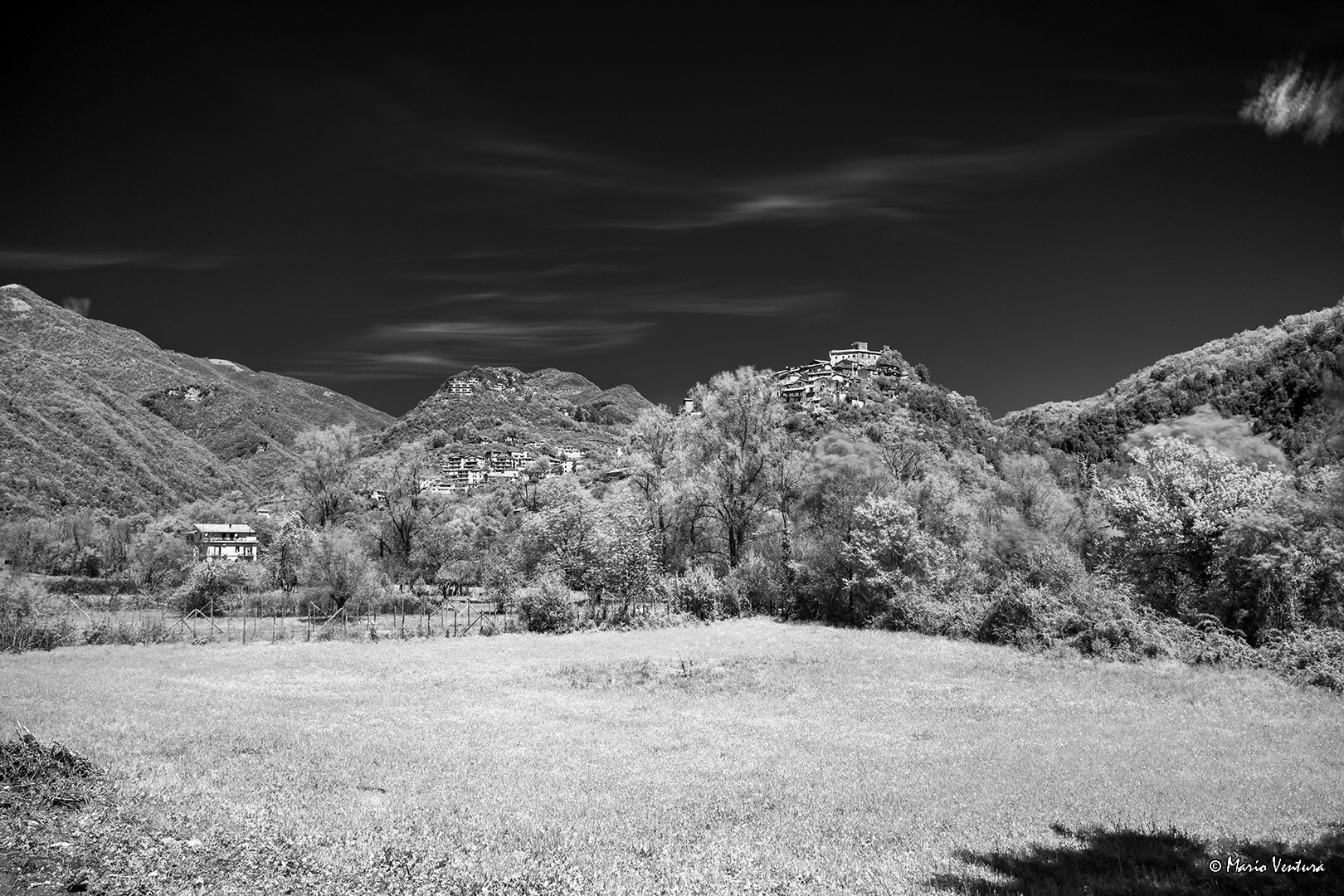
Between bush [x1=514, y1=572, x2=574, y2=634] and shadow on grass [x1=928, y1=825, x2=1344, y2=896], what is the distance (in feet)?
124

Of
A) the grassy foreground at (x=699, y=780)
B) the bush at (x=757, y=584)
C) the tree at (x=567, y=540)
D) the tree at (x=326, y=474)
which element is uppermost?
the tree at (x=326, y=474)

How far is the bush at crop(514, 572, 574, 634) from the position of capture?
45.4 meters

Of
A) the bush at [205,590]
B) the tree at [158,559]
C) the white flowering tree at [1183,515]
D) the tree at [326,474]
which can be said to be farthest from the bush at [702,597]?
the tree at [158,559]

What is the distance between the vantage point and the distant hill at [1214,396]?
6362 centimetres

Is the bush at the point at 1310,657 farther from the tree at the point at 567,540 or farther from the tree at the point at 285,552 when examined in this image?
the tree at the point at 285,552

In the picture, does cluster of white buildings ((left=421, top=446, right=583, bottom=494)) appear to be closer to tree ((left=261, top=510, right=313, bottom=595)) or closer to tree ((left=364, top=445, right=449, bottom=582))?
tree ((left=364, top=445, right=449, bottom=582))

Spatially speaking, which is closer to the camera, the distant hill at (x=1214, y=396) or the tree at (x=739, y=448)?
the tree at (x=739, y=448)

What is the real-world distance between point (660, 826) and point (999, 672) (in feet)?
66.0

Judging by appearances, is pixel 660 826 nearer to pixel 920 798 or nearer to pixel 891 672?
pixel 920 798

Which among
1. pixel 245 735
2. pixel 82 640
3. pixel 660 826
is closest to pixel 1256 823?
pixel 660 826

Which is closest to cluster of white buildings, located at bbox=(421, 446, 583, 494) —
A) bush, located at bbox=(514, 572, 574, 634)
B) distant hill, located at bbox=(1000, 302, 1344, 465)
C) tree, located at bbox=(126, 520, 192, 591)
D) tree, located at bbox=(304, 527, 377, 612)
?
tree, located at bbox=(126, 520, 192, 591)

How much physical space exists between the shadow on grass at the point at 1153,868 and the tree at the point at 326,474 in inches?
2427

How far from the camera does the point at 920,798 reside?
39.3 feet

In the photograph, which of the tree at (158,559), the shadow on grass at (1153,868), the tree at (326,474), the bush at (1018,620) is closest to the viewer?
the shadow on grass at (1153,868)
